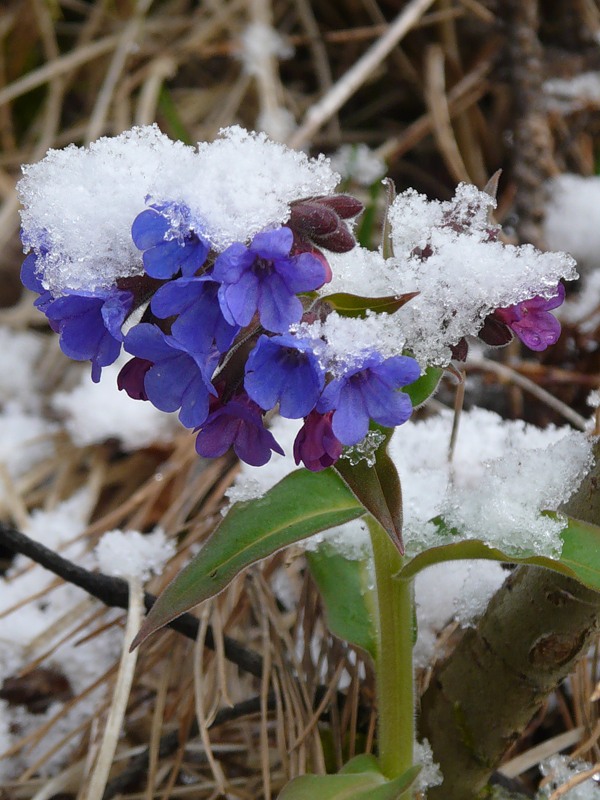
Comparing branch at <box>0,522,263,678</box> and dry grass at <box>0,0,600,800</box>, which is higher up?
dry grass at <box>0,0,600,800</box>

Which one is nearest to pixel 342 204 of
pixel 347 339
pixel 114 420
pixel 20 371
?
pixel 347 339

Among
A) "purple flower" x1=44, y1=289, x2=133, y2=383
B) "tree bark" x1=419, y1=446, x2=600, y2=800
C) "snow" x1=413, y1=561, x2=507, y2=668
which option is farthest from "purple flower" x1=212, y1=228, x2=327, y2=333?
"snow" x1=413, y1=561, x2=507, y2=668

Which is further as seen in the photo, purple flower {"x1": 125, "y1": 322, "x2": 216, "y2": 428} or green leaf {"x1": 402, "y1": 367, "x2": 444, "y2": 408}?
green leaf {"x1": 402, "y1": 367, "x2": 444, "y2": 408}

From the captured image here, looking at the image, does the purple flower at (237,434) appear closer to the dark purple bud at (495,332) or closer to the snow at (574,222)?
the dark purple bud at (495,332)

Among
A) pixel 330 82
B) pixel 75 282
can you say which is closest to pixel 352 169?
pixel 330 82

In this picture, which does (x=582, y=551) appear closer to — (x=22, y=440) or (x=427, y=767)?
(x=427, y=767)

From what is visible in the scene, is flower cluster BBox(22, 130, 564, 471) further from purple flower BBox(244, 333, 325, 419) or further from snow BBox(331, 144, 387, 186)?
snow BBox(331, 144, 387, 186)

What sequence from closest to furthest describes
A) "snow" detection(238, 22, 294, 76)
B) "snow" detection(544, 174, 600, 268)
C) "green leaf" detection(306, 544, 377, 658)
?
"green leaf" detection(306, 544, 377, 658) → "snow" detection(544, 174, 600, 268) → "snow" detection(238, 22, 294, 76)
